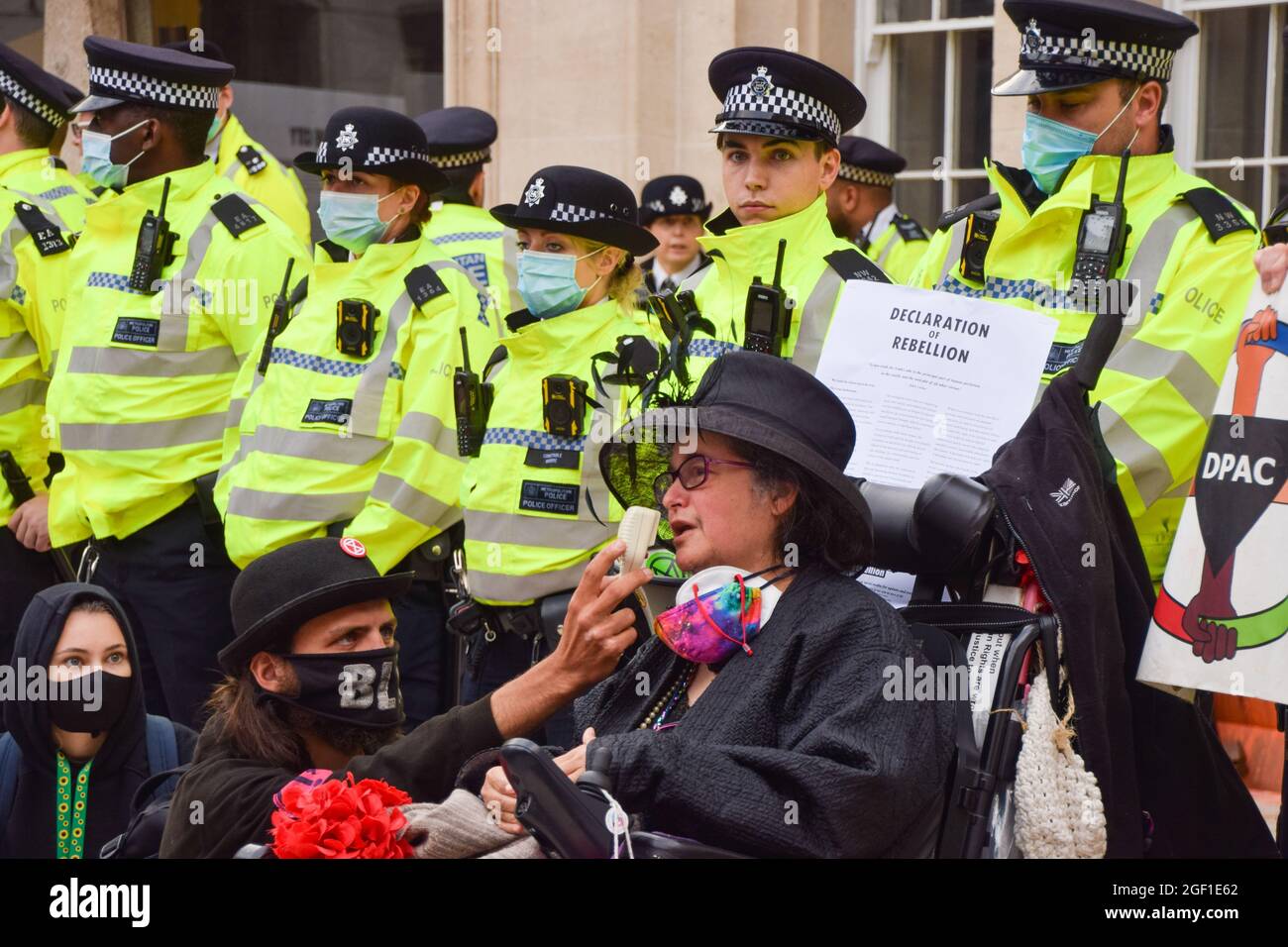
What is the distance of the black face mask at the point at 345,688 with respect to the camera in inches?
146

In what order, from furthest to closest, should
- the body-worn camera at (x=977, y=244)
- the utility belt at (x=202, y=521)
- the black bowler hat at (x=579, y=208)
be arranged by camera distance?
the utility belt at (x=202, y=521), the black bowler hat at (x=579, y=208), the body-worn camera at (x=977, y=244)

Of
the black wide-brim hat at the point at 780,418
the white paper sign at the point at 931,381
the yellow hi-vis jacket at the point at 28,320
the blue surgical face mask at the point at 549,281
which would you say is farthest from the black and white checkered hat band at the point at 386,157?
the black wide-brim hat at the point at 780,418

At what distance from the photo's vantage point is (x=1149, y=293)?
404cm

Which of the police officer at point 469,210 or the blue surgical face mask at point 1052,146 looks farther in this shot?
the police officer at point 469,210

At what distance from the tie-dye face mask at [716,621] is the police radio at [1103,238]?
127 centimetres

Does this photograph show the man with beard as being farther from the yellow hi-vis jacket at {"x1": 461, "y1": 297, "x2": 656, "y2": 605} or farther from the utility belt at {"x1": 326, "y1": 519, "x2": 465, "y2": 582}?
the utility belt at {"x1": 326, "y1": 519, "x2": 465, "y2": 582}

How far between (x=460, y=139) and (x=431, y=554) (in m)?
2.51

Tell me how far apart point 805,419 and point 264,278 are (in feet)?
10.8

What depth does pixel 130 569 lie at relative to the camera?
6.23 metres

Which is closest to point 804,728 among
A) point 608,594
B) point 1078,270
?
point 608,594

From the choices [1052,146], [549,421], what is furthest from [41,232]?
[1052,146]

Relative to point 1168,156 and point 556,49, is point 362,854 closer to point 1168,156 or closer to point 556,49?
point 1168,156

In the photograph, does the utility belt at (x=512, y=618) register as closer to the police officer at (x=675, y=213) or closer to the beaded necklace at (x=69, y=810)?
the beaded necklace at (x=69, y=810)

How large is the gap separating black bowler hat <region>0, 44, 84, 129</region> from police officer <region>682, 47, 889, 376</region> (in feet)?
11.1
